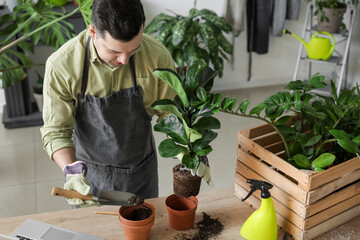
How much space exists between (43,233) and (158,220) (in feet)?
1.28

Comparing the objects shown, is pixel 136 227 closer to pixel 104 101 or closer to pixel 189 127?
pixel 189 127

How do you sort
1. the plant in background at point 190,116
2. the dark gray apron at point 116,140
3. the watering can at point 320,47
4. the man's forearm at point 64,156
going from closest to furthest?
the plant in background at point 190,116
the man's forearm at point 64,156
the dark gray apron at point 116,140
the watering can at point 320,47

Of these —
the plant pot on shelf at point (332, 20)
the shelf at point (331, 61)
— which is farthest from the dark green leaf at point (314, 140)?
the plant pot on shelf at point (332, 20)

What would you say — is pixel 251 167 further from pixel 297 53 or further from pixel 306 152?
pixel 297 53

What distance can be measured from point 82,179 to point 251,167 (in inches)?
23.2

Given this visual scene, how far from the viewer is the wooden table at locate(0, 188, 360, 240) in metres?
1.46

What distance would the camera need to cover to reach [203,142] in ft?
4.54

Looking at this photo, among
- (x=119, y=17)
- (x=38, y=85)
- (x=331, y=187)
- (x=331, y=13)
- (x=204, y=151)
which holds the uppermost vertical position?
(x=119, y=17)

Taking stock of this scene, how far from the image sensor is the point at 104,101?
68.5 inches

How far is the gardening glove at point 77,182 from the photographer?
1.41 meters

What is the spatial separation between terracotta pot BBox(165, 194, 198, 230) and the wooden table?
0.03 m

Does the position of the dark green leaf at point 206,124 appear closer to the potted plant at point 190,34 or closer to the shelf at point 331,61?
the potted plant at point 190,34

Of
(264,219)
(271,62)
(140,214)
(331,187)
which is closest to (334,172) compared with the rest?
(331,187)

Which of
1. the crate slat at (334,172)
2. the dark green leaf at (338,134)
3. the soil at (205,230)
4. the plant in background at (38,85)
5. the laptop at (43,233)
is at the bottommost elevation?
the plant in background at (38,85)
